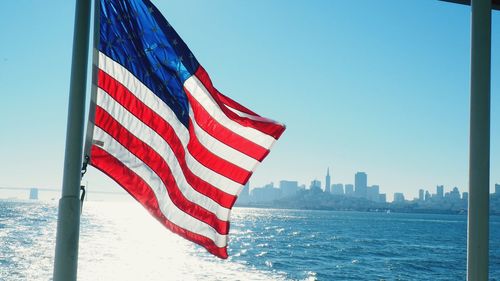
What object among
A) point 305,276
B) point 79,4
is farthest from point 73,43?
point 305,276

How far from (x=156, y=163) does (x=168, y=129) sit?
9.6 inches

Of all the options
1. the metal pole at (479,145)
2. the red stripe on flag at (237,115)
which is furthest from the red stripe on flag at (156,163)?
the metal pole at (479,145)

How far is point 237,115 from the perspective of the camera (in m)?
3.91

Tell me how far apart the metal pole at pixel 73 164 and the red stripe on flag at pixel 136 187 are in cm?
114

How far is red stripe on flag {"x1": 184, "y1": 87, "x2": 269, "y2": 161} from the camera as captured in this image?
392 cm

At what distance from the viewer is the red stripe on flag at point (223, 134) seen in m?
3.92

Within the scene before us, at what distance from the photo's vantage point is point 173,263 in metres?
43.7

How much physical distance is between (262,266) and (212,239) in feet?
140

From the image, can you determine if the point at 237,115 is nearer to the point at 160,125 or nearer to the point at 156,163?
the point at 160,125

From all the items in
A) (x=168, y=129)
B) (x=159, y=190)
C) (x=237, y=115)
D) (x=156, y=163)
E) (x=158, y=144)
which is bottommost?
(x=159, y=190)

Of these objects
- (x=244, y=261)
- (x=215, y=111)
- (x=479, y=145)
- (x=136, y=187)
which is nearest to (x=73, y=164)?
(x=136, y=187)

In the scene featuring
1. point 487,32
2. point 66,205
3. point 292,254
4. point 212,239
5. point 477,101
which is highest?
point 487,32

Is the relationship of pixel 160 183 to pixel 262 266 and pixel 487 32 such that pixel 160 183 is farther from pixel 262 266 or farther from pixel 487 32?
pixel 262 266

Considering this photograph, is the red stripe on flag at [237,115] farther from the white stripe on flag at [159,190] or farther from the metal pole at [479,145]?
the metal pole at [479,145]
